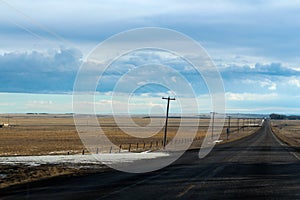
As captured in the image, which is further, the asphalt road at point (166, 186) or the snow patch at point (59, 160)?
the snow patch at point (59, 160)

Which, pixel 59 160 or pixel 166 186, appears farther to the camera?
pixel 59 160

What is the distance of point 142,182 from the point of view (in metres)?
17.3

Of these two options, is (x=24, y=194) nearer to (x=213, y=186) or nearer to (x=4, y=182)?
(x=4, y=182)

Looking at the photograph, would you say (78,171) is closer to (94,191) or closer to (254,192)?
(94,191)

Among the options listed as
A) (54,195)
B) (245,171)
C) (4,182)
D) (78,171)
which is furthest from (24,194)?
(245,171)

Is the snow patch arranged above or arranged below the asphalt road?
below

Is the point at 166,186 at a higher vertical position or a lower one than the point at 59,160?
higher

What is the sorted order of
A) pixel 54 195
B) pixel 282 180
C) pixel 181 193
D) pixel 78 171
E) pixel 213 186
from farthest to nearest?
pixel 78 171
pixel 282 180
pixel 213 186
pixel 181 193
pixel 54 195

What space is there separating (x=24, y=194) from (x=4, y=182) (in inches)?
151

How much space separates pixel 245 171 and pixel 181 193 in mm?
9252

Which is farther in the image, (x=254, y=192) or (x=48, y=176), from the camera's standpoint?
(x=48, y=176)

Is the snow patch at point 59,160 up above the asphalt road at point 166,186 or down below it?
below

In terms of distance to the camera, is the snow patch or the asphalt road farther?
the snow patch

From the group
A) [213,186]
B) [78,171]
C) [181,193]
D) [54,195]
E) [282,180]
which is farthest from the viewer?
[78,171]
